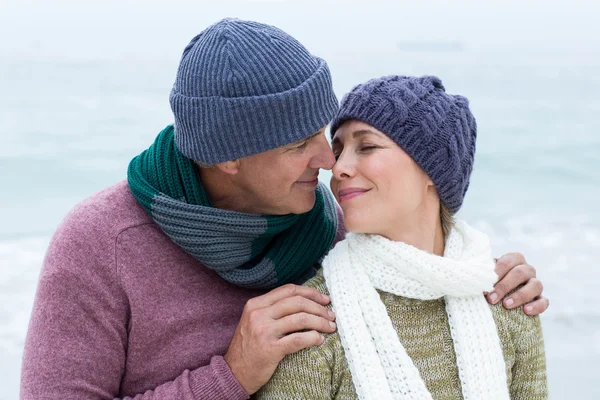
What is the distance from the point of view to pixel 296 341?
1637 mm

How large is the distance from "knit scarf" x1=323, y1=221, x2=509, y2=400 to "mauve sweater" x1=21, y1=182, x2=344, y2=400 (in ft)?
1.00

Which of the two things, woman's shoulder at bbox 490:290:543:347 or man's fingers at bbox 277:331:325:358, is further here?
woman's shoulder at bbox 490:290:543:347

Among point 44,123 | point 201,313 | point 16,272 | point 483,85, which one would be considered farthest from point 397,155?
point 483,85

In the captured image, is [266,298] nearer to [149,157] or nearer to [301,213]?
[301,213]

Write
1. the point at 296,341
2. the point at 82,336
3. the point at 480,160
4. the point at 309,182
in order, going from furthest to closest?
the point at 480,160 → the point at 309,182 → the point at 82,336 → the point at 296,341

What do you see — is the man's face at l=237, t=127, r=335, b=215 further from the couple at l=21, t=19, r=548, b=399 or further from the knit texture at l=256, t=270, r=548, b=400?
the knit texture at l=256, t=270, r=548, b=400

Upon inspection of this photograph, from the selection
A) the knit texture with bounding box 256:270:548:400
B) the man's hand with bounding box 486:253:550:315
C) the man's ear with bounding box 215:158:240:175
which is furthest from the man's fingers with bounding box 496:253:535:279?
the man's ear with bounding box 215:158:240:175

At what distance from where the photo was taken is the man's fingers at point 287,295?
67.6 inches

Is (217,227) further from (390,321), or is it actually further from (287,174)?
(390,321)

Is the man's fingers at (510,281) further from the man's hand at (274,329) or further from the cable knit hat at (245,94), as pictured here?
the cable knit hat at (245,94)

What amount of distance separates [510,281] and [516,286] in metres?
0.02

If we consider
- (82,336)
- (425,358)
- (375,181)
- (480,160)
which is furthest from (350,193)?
(480,160)

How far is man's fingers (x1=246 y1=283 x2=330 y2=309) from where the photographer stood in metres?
1.72

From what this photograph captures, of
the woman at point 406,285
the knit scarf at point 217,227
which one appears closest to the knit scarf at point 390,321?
the woman at point 406,285
